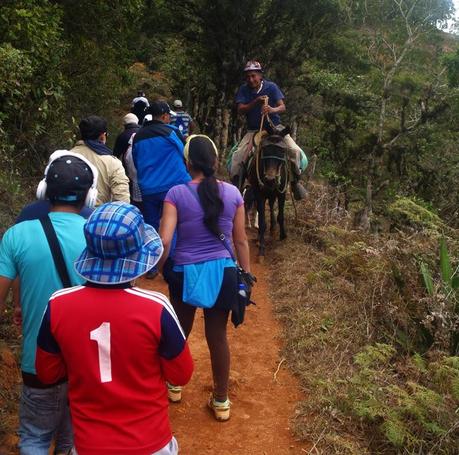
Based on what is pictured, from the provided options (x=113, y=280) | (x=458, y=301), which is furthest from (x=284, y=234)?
(x=113, y=280)

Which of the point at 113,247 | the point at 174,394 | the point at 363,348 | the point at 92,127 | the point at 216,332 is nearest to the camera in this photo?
the point at 113,247

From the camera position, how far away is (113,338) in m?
2.00

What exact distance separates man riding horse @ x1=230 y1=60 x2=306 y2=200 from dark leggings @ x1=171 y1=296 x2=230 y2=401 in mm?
4363

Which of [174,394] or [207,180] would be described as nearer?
[207,180]

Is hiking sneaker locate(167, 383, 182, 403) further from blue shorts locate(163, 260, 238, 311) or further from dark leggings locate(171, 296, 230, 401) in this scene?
blue shorts locate(163, 260, 238, 311)

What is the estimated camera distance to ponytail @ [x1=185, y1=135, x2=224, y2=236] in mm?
3318

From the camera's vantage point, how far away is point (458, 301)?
178 inches

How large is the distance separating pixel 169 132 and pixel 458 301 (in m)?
3.13

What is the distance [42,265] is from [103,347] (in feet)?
2.19

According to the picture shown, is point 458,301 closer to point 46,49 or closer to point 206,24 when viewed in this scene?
point 46,49

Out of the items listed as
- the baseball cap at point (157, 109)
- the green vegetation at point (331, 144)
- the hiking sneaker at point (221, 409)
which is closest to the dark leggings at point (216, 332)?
the hiking sneaker at point (221, 409)

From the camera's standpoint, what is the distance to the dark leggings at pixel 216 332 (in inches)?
141

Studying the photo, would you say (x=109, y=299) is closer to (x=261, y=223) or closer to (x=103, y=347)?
(x=103, y=347)

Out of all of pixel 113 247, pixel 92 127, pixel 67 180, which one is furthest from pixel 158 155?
pixel 113 247
